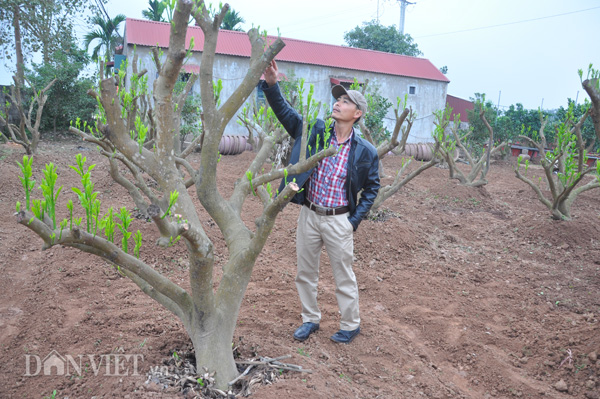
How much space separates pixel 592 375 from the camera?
3.25 meters

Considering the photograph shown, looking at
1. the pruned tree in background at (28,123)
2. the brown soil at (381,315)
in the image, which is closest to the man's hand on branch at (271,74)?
the brown soil at (381,315)

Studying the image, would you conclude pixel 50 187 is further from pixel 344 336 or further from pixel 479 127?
pixel 479 127

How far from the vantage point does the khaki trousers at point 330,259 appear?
3.44 m

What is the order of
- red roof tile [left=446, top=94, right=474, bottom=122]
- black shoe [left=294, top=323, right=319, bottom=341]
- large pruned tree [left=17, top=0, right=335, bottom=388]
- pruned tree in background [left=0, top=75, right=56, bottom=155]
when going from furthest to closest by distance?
red roof tile [left=446, top=94, right=474, bottom=122], pruned tree in background [left=0, top=75, right=56, bottom=155], black shoe [left=294, top=323, right=319, bottom=341], large pruned tree [left=17, top=0, right=335, bottom=388]

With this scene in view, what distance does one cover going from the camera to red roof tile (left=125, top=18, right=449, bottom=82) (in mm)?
17547

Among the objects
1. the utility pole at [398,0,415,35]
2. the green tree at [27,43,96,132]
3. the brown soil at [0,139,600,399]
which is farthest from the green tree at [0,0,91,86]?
the utility pole at [398,0,415,35]

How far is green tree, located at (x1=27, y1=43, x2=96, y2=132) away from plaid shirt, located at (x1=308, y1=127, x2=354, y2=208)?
534 inches

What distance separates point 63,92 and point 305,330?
14730mm

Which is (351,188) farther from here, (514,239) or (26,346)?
(514,239)

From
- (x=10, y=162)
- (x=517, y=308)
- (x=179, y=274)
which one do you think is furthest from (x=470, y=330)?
(x=10, y=162)

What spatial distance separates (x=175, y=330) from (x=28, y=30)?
17861mm

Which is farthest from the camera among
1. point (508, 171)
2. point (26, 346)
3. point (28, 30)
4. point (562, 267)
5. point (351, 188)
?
point (28, 30)

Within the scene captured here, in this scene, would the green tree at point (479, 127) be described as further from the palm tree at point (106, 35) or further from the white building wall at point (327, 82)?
the palm tree at point (106, 35)

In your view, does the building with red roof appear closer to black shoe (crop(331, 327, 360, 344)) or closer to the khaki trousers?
the khaki trousers
